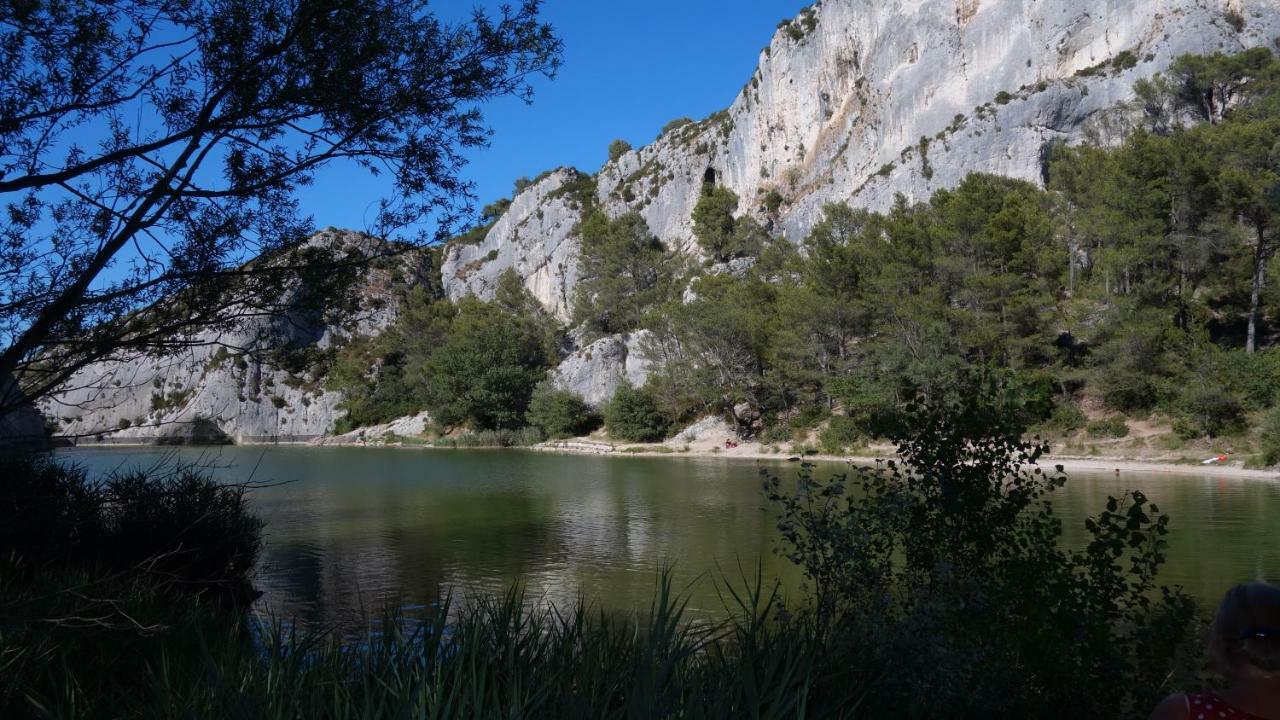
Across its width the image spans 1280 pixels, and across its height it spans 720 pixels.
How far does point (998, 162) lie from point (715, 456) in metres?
27.0

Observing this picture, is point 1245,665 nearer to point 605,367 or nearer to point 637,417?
point 637,417

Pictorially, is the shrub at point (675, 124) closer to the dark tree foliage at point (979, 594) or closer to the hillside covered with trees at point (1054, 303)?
the hillside covered with trees at point (1054, 303)

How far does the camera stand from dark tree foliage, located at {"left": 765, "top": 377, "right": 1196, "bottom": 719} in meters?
4.50

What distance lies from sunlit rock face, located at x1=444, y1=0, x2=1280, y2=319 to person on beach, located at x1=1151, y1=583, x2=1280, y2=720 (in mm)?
53127

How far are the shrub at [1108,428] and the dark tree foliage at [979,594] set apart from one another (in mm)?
28968

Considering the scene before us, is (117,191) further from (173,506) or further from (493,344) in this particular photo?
(493,344)

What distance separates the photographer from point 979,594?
15.9ft

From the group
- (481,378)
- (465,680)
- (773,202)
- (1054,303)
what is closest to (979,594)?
(465,680)

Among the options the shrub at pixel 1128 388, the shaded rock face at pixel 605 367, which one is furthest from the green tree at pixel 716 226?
the shrub at pixel 1128 388

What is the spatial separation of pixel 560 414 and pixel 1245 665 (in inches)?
2089

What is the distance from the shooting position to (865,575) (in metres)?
5.29

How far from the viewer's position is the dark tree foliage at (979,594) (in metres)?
4.50

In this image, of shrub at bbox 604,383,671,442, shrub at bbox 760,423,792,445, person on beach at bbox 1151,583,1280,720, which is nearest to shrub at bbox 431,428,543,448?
shrub at bbox 604,383,671,442

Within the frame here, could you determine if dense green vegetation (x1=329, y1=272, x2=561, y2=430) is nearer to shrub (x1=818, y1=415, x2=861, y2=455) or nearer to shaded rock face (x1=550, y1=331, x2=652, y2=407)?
shaded rock face (x1=550, y1=331, x2=652, y2=407)
